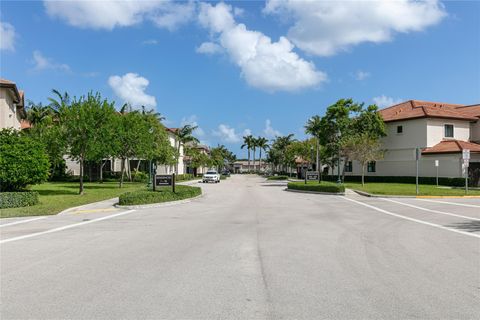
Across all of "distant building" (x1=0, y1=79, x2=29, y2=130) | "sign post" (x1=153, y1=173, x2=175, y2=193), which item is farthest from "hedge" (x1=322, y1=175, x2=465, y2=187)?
"distant building" (x1=0, y1=79, x2=29, y2=130)

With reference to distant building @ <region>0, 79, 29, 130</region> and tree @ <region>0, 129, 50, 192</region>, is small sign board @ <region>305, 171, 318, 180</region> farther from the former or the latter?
distant building @ <region>0, 79, 29, 130</region>

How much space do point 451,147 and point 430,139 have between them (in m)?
3.05

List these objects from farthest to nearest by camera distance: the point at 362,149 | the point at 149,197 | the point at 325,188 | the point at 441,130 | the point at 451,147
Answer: the point at 441,130 < the point at 451,147 < the point at 362,149 < the point at 325,188 < the point at 149,197

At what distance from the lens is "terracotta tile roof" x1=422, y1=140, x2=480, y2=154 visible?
3912 cm

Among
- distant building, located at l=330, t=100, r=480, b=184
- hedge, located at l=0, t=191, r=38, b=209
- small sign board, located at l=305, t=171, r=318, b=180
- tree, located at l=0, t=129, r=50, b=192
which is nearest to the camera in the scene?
hedge, located at l=0, t=191, r=38, b=209

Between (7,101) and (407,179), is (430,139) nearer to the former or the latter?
(407,179)

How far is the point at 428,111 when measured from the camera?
43812 mm

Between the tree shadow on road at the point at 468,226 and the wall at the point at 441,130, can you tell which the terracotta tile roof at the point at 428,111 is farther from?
the tree shadow on road at the point at 468,226

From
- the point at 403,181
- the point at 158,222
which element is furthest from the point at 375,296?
the point at 403,181

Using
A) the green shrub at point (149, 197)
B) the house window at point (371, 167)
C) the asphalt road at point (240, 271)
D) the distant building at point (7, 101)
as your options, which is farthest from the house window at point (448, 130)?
the distant building at point (7, 101)

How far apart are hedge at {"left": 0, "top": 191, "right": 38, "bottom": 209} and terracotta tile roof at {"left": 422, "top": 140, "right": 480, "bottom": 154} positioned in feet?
117

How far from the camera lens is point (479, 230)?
11891 millimetres

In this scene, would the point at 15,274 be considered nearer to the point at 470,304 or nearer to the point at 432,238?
the point at 470,304

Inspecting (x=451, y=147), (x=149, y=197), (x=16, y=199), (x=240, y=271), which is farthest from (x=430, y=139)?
(x=240, y=271)
